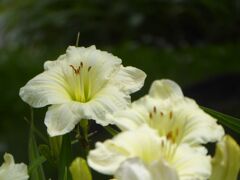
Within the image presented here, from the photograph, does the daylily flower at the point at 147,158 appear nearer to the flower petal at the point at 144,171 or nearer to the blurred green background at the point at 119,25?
the flower petal at the point at 144,171

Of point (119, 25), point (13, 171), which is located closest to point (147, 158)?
A: point (13, 171)

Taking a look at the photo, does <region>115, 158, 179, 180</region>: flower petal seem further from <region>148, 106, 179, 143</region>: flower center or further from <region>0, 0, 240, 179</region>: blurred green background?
<region>0, 0, 240, 179</region>: blurred green background

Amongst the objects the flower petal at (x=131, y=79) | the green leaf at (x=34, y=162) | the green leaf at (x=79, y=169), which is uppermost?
Result: the flower petal at (x=131, y=79)

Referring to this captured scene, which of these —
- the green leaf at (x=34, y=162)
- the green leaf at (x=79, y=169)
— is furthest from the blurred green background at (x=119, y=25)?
the green leaf at (x=79, y=169)

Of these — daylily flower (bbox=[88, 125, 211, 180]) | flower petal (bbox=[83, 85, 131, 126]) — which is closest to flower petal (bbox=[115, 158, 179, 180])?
daylily flower (bbox=[88, 125, 211, 180])

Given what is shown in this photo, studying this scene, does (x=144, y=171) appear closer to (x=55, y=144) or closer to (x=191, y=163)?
(x=191, y=163)

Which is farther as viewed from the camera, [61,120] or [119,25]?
[119,25]
